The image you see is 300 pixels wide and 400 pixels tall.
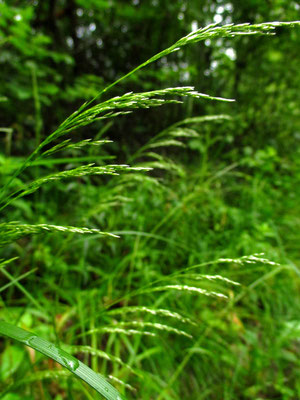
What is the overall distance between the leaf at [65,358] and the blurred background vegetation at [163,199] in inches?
13.5

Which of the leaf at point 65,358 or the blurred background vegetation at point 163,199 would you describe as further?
the blurred background vegetation at point 163,199

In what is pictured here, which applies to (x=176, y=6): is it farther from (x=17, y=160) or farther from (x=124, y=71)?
(x=17, y=160)

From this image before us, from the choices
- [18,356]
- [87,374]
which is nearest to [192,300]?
[18,356]

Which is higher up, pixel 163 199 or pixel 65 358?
pixel 65 358

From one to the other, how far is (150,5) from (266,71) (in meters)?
1.32

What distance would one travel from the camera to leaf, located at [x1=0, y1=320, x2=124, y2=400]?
394 millimetres

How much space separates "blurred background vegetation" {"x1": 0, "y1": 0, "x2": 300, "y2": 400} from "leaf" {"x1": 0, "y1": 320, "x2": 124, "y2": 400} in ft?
1.13

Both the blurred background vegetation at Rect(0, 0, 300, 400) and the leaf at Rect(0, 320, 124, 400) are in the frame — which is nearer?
the leaf at Rect(0, 320, 124, 400)

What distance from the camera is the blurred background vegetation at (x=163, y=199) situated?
116 centimetres

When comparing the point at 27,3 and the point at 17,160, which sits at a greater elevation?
the point at 27,3

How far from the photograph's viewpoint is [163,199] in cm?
170

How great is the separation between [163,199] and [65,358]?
133 centimetres

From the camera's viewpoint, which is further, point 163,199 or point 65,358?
point 163,199

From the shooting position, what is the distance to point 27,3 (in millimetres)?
2186
